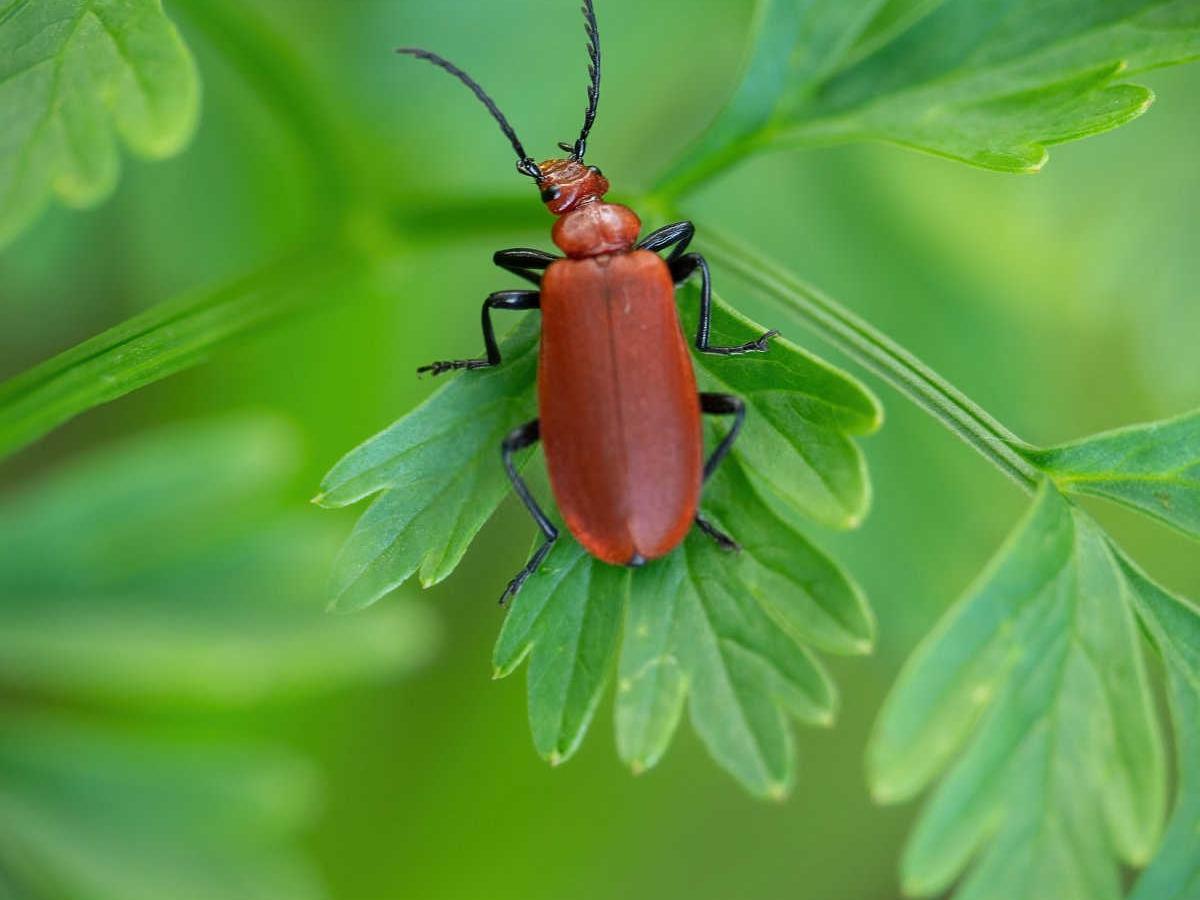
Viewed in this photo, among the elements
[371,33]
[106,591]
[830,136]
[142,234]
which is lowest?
[830,136]

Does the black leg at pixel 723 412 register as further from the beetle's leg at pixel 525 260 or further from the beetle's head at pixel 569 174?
the beetle's head at pixel 569 174

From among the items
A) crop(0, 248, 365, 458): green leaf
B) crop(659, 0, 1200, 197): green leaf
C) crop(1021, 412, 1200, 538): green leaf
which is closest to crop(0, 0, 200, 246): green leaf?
crop(0, 248, 365, 458): green leaf

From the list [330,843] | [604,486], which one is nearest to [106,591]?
[330,843]

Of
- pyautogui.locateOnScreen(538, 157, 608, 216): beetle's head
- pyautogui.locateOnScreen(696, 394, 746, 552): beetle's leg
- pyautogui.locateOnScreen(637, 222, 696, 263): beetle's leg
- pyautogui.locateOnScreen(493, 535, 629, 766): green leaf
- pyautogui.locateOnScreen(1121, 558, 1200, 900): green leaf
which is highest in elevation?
pyautogui.locateOnScreen(538, 157, 608, 216): beetle's head

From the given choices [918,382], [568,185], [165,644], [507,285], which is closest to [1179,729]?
[918,382]

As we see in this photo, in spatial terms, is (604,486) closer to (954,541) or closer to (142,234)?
(954,541)

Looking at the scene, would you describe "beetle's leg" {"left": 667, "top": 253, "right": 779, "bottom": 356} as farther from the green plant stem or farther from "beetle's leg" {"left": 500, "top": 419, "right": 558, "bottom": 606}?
"beetle's leg" {"left": 500, "top": 419, "right": 558, "bottom": 606}

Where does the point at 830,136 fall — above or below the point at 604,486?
above
